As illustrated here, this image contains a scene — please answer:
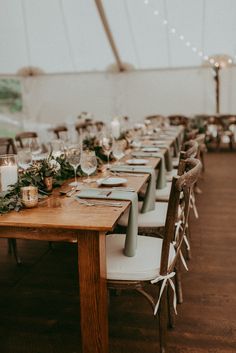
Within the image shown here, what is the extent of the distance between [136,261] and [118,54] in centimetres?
944

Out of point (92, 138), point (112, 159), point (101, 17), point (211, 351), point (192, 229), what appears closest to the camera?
point (211, 351)

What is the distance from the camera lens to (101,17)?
916cm

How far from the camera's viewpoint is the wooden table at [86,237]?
1677mm

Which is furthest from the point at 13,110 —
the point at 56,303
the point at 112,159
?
the point at 56,303

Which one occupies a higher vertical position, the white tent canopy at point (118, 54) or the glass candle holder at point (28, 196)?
the white tent canopy at point (118, 54)

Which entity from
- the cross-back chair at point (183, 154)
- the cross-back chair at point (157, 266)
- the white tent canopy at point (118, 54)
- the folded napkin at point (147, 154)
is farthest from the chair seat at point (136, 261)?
the white tent canopy at point (118, 54)

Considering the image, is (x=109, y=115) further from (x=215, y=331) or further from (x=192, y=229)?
(x=215, y=331)

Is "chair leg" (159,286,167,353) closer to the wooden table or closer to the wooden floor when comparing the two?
the wooden floor

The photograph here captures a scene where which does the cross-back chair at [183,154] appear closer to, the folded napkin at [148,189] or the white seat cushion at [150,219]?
the folded napkin at [148,189]

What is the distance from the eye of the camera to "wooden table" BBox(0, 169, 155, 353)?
168 cm

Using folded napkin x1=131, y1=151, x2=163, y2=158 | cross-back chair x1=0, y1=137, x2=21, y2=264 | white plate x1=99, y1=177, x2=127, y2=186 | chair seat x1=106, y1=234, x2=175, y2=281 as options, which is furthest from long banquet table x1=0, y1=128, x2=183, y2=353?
folded napkin x1=131, y1=151, x2=163, y2=158

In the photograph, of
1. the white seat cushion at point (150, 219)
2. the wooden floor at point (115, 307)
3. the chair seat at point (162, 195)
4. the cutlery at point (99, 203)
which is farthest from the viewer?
the chair seat at point (162, 195)

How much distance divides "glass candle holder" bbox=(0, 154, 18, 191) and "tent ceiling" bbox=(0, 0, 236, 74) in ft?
26.7

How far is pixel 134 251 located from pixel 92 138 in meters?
1.80
